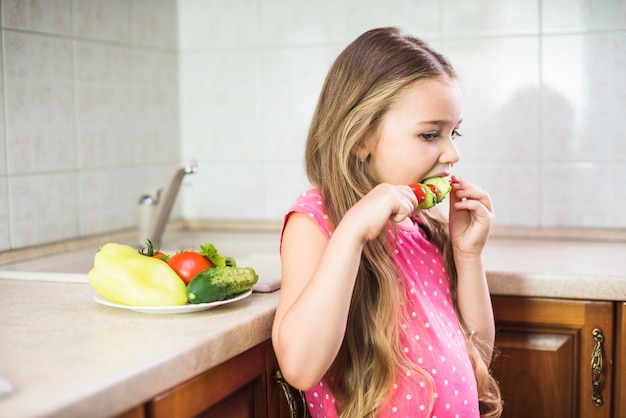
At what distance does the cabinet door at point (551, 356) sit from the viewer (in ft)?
4.87

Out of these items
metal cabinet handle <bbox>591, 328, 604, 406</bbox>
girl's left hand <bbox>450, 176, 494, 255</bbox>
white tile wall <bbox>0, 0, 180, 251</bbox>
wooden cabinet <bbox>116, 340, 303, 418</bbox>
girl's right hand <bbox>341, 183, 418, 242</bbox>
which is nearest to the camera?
wooden cabinet <bbox>116, 340, 303, 418</bbox>

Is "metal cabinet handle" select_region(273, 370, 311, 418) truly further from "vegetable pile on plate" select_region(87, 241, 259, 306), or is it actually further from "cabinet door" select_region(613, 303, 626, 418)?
"cabinet door" select_region(613, 303, 626, 418)

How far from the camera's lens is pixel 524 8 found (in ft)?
6.40

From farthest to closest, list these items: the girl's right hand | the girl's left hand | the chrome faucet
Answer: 1. the chrome faucet
2. the girl's left hand
3. the girl's right hand

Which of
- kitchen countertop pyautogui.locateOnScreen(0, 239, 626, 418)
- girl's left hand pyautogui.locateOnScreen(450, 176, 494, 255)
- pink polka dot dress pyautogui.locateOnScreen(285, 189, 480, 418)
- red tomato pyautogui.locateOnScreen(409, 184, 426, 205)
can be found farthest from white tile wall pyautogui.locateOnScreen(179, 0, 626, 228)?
red tomato pyautogui.locateOnScreen(409, 184, 426, 205)

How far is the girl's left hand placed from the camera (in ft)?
4.52

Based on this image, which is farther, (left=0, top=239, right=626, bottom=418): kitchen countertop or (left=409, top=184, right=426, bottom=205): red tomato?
(left=409, top=184, right=426, bottom=205): red tomato

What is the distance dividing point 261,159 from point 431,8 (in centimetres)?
63

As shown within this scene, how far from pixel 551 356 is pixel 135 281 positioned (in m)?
0.86

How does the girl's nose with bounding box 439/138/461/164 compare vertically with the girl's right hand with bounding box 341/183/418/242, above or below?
above

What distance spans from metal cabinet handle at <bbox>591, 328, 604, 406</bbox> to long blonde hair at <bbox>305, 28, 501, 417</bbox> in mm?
293

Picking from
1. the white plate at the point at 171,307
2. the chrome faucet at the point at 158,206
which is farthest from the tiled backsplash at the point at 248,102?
the white plate at the point at 171,307

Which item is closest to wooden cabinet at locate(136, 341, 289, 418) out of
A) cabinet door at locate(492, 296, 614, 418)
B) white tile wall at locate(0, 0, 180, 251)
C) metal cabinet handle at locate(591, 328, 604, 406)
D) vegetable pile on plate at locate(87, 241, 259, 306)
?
vegetable pile on plate at locate(87, 241, 259, 306)

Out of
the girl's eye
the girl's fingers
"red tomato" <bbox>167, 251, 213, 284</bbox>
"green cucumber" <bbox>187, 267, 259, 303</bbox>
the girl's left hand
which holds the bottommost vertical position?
"green cucumber" <bbox>187, 267, 259, 303</bbox>
